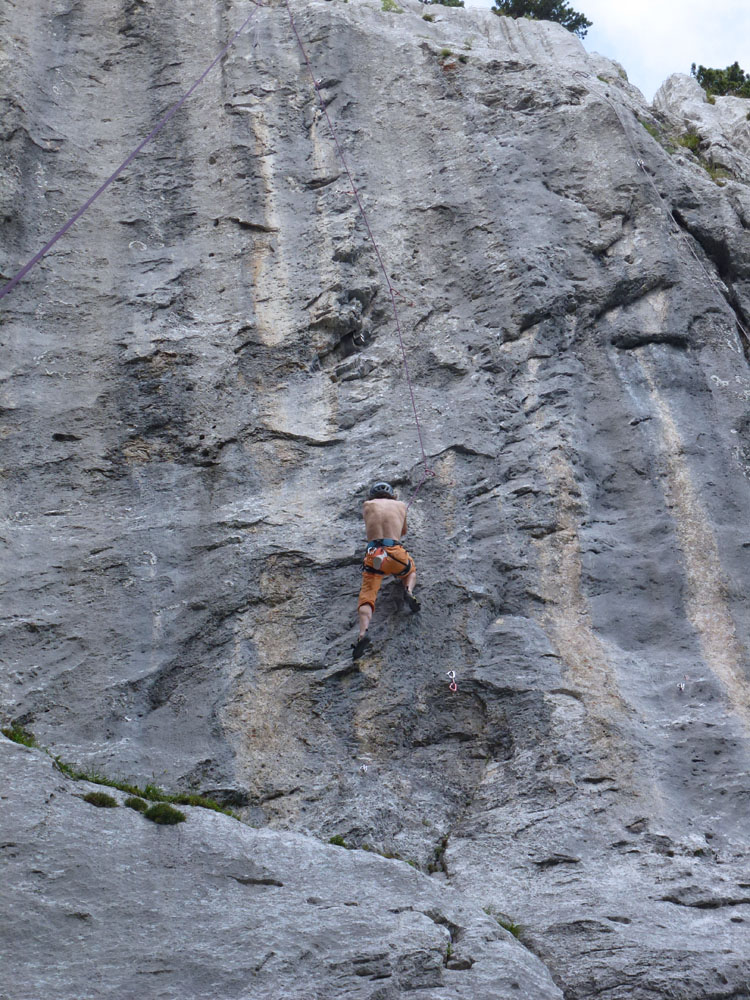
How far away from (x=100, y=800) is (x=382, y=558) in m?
3.18

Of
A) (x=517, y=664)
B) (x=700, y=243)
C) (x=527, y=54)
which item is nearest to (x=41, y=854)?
(x=517, y=664)

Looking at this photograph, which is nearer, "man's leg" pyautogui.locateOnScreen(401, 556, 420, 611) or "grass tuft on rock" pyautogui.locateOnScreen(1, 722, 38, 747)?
"grass tuft on rock" pyautogui.locateOnScreen(1, 722, 38, 747)

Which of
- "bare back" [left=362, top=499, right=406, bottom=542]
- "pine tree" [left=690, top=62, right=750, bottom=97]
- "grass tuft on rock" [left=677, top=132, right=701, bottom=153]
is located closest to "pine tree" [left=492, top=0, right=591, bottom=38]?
"pine tree" [left=690, top=62, right=750, bottom=97]

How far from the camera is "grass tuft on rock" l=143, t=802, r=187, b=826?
7.00 metres

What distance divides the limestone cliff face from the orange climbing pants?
0.31 m

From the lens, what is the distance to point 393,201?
12.9 m

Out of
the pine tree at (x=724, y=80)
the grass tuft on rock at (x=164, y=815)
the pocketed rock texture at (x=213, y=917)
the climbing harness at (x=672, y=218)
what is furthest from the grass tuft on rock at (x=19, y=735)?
the pine tree at (x=724, y=80)

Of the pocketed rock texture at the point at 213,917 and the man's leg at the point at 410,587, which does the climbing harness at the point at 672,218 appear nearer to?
the man's leg at the point at 410,587

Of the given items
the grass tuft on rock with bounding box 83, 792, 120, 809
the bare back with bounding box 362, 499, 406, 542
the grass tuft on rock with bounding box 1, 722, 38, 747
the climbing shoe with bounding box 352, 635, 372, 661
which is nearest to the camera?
the grass tuft on rock with bounding box 83, 792, 120, 809

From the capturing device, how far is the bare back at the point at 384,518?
9.16 metres

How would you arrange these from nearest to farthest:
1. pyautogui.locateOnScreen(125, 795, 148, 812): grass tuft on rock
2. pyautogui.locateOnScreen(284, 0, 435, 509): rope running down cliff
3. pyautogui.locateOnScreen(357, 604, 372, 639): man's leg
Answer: pyautogui.locateOnScreen(125, 795, 148, 812): grass tuft on rock
pyautogui.locateOnScreen(357, 604, 372, 639): man's leg
pyautogui.locateOnScreen(284, 0, 435, 509): rope running down cliff

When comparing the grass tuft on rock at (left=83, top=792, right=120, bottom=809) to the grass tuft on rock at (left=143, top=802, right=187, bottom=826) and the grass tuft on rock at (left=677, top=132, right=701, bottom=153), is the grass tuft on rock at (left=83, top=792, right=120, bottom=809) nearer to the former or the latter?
the grass tuft on rock at (left=143, top=802, right=187, bottom=826)

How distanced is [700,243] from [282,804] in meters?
8.71

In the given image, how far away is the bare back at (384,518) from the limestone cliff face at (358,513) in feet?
1.48
